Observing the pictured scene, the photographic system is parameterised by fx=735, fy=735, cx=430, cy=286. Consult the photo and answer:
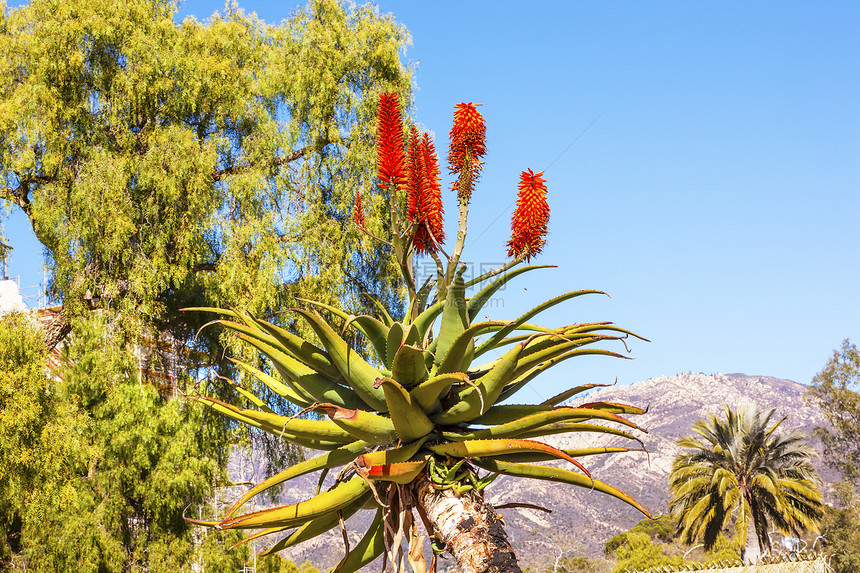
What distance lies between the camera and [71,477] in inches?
474

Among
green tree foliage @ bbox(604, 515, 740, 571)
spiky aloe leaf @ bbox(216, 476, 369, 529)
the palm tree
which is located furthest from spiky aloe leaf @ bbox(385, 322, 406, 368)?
green tree foliage @ bbox(604, 515, 740, 571)

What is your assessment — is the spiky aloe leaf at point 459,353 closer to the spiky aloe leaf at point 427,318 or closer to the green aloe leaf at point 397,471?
the spiky aloe leaf at point 427,318

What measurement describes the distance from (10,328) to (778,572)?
46.3 feet

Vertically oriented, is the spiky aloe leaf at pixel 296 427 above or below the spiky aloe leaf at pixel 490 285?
below

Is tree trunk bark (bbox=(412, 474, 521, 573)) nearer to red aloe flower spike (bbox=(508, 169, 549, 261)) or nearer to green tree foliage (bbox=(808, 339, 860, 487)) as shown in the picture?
red aloe flower spike (bbox=(508, 169, 549, 261))

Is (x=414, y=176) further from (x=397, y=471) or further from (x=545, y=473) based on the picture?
(x=545, y=473)

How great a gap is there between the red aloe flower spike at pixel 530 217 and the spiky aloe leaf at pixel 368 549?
1.23 meters

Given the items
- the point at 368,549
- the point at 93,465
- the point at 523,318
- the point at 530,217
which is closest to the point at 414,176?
the point at 530,217

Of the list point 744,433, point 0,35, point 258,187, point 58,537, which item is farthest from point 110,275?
point 744,433

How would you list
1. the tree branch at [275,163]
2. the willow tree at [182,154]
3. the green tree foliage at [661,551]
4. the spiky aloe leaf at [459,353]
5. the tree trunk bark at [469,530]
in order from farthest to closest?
the green tree foliage at [661,551] → the tree branch at [275,163] → the willow tree at [182,154] → the spiky aloe leaf at [459,353] → the tree trunk bark at [469,530]

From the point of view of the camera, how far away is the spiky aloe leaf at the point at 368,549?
119 inches

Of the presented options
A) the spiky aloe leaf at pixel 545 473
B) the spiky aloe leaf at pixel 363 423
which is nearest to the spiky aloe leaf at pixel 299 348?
the spiky aloe leaf at pixel 363 423

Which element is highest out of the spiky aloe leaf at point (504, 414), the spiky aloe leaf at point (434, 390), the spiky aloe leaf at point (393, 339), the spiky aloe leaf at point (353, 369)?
the spiky aloe leaf at point (393, 339)

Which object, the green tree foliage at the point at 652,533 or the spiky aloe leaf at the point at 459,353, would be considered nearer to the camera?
the spiky aloe leaf at the point at 459,353
